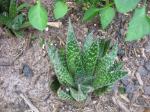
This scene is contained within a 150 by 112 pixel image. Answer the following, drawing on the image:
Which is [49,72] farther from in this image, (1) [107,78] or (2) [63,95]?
(1) [107,78]

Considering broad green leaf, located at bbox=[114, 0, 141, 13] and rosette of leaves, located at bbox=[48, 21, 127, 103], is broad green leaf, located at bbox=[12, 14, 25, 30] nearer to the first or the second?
rosette of leaves, located at bbox=[48, 21, 127, 103]

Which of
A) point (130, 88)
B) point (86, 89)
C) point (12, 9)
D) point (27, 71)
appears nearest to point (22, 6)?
point (12, 9)

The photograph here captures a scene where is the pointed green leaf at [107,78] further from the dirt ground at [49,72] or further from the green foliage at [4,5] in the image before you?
the green foliage at [4,5]

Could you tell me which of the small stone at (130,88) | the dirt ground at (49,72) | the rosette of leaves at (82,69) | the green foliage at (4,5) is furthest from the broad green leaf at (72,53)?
the green foliage at (4,5)

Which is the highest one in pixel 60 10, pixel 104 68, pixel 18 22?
pixel 60 10

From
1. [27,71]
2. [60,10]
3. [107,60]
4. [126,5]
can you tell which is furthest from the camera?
[27,71]

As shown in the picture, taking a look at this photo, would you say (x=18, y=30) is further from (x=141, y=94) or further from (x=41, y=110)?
(x=141, y=94)
